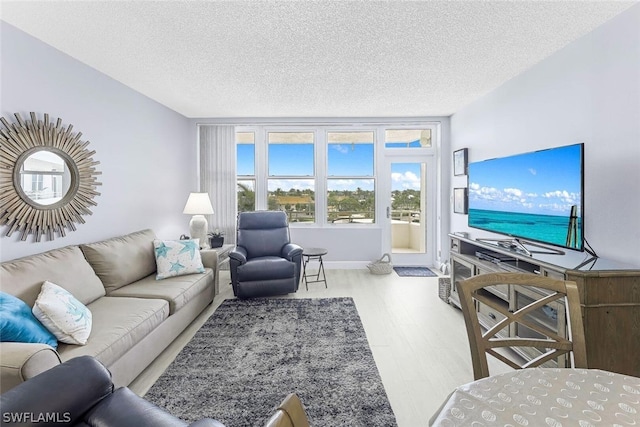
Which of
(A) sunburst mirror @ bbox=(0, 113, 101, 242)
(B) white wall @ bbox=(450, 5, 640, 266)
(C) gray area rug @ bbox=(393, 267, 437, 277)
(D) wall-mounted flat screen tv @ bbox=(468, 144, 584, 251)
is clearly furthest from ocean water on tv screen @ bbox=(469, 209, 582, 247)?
(A) sunburst mirror @ bbox=(0, 113, 101, 242)

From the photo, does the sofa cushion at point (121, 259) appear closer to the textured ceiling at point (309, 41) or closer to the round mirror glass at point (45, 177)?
the round mirror glass at point (45, 177)

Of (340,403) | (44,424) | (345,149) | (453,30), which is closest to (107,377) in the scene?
(44,424)

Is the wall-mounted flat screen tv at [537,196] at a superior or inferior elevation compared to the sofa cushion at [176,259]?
superior

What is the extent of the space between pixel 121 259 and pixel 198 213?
1579 mm

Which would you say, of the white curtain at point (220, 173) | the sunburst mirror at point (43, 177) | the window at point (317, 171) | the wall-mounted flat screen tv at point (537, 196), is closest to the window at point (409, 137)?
the window at point (317, 171)

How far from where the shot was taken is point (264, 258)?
3975mm

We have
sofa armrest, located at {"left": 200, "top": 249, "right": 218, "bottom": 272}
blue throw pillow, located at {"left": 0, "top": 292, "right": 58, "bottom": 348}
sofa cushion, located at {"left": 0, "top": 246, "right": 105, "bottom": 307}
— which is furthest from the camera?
sofa armrest, located at {"left": 200, "top": 249, "right": 218, "bottom": 272}

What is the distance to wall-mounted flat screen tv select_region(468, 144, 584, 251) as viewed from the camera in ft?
7.27

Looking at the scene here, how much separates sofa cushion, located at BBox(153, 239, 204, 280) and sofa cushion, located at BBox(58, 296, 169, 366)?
2.00ft

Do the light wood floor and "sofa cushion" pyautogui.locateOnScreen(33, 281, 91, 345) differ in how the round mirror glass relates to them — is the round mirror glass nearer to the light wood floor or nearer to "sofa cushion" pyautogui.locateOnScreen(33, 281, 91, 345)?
"sofa cushion" pyautogui.locateOnScreen(33, 281, 91, 345)

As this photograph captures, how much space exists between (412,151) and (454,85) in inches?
69.7

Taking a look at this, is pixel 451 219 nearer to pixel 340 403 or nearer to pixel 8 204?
pixel 340 403

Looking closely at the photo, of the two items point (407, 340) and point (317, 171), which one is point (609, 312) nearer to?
point (407, 340)

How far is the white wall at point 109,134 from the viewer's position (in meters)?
2.31
